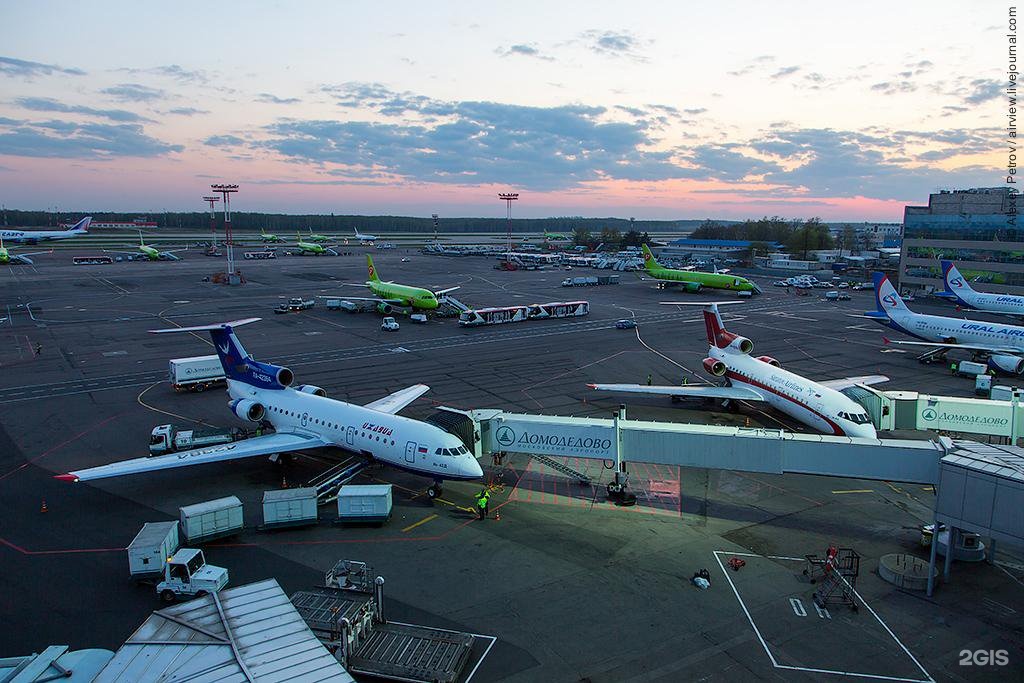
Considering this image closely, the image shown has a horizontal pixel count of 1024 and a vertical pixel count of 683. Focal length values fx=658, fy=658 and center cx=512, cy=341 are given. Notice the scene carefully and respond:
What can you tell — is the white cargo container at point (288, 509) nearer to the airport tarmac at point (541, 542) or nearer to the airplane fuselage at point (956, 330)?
the airport tarmac at point (541, 542)

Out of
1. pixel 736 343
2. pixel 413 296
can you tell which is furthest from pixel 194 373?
pixel 736 343

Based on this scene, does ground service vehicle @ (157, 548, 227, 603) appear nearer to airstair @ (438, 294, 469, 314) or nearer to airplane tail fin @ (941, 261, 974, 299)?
airstair @ (438, 294, 469, 314)

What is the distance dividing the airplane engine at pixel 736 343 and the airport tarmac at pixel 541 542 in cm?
514

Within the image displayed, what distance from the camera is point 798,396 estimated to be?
133ft

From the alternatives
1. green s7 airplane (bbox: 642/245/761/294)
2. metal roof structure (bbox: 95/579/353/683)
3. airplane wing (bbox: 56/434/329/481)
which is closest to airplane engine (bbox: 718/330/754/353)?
airplane wing (bbox: 56/434/329/481)

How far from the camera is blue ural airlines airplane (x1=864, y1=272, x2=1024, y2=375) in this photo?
197 ft

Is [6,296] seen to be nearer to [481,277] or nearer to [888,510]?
[481,277]

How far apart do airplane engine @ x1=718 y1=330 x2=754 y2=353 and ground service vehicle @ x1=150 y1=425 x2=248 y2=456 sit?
35.0 meters

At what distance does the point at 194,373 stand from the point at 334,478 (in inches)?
991

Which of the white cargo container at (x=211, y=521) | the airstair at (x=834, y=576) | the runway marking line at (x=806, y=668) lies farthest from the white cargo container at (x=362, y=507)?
the airstair at (x=834, y=576)

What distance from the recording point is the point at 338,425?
35.4m

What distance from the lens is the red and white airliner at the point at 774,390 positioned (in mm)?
36562

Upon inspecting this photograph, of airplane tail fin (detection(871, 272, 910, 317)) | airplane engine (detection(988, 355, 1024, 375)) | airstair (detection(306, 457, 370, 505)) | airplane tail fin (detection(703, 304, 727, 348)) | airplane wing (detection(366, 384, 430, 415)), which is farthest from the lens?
airplane tail fin (detection(871, 272, 910, 317))

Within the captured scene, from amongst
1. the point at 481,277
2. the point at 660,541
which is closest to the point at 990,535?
the point at 660,541
